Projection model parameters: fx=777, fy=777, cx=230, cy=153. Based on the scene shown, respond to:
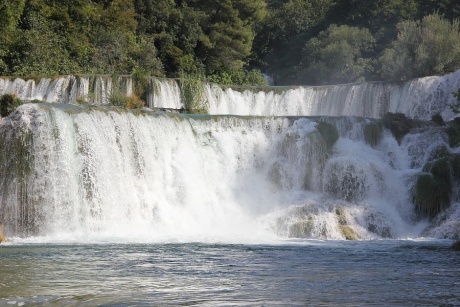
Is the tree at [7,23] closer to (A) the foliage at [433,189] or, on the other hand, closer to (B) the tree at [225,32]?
(B) the tree at [225,32]

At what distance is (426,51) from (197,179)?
17531 millimetres

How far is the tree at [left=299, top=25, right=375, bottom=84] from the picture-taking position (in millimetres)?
49188

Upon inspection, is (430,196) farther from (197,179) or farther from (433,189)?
(197,179)

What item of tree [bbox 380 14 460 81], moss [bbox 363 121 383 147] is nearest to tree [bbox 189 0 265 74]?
tree [bbox 380 14 460 81]

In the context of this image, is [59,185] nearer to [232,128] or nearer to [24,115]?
[24,115]

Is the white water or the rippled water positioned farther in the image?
the white water

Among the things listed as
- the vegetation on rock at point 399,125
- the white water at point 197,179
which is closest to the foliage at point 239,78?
the vegetation on rock at point 399,125

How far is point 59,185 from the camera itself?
22594 millimetres

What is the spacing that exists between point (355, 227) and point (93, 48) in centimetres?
2312

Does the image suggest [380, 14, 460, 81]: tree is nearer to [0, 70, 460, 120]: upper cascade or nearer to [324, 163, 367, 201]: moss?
[0, 70, 460, 120]: upper cascade

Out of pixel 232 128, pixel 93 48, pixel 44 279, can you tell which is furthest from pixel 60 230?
pixel 93 48

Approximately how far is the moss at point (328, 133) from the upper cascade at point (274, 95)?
7109 mm

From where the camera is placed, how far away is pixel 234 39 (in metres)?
50.8

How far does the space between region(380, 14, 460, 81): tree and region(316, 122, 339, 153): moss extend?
12.5 meters
